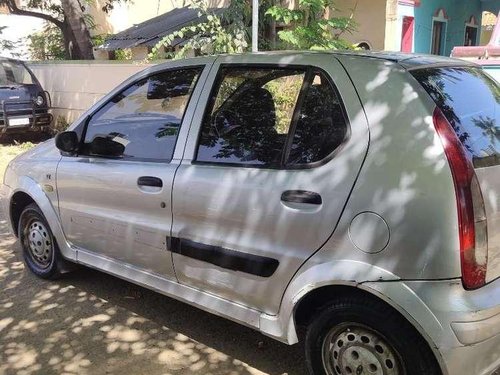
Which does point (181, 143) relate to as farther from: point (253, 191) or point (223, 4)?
point (223, 4)

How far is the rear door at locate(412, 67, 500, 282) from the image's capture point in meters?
2.34

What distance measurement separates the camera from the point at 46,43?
17.2 m

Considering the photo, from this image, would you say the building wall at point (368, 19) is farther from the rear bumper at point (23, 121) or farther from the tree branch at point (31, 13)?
the tree branch at point (31, 13)

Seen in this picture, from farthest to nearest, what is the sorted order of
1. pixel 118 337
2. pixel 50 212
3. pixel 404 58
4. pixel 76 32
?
pixel 76 32 → pixel 50 212 → pixel 118 337 → pixel 404 58

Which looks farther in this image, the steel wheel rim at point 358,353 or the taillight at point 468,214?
the steel wheel rim at point 358,353

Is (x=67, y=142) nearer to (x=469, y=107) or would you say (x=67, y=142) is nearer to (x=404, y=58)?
(x=404, y=58)

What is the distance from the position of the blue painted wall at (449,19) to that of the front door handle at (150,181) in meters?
10.7

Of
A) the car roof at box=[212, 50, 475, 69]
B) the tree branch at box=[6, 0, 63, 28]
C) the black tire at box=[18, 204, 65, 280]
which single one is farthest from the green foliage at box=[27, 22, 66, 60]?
the car roof at box=[212, 50, 475, 69]

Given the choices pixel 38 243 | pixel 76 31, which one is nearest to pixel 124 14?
pixel 76 31

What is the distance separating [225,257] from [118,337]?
1.07 meters

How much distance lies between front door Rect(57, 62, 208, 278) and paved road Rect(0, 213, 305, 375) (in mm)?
438

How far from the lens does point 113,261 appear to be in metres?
3.68

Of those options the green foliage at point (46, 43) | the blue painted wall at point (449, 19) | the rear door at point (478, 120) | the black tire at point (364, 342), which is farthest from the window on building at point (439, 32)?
the black tire at point (364, 342)

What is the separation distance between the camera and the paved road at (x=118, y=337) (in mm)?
3162
